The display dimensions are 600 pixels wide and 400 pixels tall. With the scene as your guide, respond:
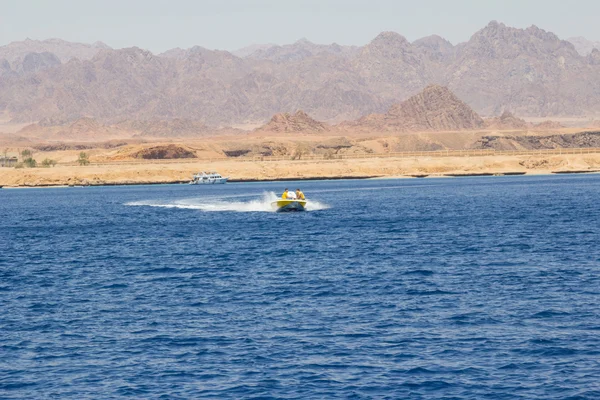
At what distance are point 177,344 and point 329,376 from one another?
8.01m

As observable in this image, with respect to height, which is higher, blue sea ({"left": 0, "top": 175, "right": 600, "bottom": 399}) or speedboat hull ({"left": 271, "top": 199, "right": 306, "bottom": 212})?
speedboat hull ({"left": 271, "top": 199, "right": 306, "bottom": 212})

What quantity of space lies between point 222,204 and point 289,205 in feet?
89.1

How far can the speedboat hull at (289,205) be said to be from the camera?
11706cm

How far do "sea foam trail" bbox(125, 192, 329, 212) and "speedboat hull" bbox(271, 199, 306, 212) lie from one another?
3278 mm

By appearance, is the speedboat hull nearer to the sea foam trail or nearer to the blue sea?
the sea foam trail

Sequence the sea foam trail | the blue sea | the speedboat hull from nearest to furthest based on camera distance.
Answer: the blue sea → the speedboat hull → the sea foam trail

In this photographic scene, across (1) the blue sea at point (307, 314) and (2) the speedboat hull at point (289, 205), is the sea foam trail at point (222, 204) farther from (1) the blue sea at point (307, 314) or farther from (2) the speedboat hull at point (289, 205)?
(1) the blue sea at point (307, 314)

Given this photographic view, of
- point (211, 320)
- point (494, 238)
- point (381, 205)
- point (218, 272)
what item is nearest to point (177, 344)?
point (211, 320)

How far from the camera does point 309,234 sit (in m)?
88.8

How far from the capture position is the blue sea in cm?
3494

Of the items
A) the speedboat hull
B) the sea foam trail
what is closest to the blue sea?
the speedboat hull

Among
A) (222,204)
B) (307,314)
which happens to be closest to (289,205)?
(222,204)

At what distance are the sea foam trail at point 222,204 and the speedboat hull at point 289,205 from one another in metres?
3.28

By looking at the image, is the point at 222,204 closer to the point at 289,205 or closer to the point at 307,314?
the point at 289,205
